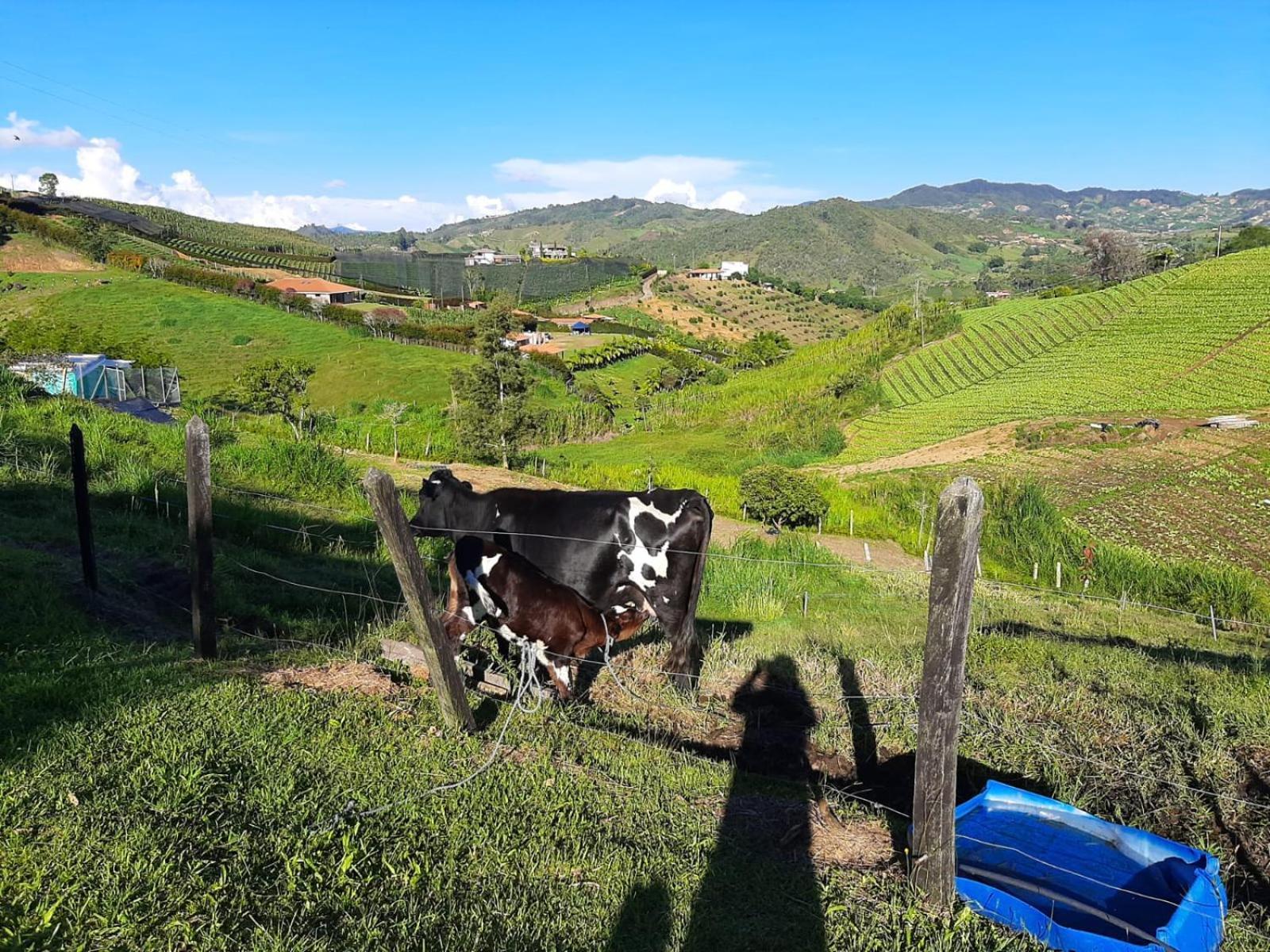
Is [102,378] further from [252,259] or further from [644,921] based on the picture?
[252,259]

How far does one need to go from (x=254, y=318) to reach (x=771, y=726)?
55408 millimetres

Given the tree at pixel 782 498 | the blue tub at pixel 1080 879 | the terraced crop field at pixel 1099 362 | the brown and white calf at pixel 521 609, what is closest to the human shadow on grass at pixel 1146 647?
the blue tub at pixel 1080 879

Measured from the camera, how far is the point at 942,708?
374 cm

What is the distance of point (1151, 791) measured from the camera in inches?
206

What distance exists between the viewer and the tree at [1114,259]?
71062 mm

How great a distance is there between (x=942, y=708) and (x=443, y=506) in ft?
19.0

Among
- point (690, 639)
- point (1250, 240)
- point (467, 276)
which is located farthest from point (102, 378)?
point (1250, 240)

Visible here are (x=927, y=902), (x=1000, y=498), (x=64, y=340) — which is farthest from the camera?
(x=64, y=340)

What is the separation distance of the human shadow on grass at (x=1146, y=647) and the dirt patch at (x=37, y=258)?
67.6 metres

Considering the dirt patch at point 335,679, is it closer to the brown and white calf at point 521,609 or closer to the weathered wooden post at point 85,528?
the brown and white calf at point 521,609

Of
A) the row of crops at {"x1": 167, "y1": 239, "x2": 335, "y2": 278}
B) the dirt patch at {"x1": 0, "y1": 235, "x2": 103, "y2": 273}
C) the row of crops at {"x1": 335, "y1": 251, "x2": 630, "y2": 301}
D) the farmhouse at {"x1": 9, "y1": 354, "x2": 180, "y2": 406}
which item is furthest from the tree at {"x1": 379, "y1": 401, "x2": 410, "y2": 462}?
the row of crops at {"x1": 335, "y1": 251, "x2": 630, "y2": 301}

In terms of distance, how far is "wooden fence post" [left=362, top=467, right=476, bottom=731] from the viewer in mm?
4539

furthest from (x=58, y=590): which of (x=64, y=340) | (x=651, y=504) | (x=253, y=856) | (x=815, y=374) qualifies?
(x=815, y=374)

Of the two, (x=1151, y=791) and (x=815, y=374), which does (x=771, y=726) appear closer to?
(x=1151, y=791)
